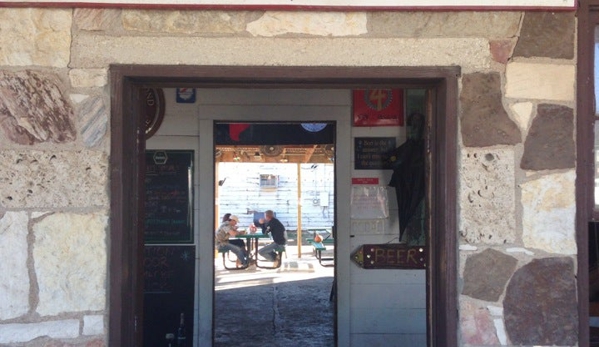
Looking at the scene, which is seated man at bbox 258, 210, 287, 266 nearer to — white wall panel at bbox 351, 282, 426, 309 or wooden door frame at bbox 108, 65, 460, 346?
white wall panel at bbox 351, 282, 426, 309

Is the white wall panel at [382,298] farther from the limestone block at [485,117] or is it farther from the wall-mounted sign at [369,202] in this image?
the limestone block at [485,117]

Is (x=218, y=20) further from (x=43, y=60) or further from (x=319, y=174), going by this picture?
(x=319, y=174)

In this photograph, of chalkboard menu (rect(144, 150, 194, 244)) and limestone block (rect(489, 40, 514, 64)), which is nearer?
limestone block (rect(489, 40, 514, 64))

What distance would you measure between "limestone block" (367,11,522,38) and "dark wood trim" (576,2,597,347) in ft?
1.22

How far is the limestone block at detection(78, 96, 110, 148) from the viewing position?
301 cm

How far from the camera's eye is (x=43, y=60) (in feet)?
9.86

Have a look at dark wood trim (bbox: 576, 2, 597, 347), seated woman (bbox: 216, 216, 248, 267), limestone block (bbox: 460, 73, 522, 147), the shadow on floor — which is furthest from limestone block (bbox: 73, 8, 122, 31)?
seated woman (bbox: 216, 216, 248, 267)

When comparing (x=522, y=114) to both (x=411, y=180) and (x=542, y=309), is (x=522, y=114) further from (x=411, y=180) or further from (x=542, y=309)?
(x=411, y=180)

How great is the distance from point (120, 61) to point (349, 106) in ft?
9.91

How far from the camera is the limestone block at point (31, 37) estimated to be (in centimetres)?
301

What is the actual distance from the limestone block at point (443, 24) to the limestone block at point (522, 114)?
0.34m

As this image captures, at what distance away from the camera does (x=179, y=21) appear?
304 cm

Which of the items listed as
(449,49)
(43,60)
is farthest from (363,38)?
(43,60)

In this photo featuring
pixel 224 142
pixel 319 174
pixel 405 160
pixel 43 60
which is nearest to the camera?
pixel 43 60
